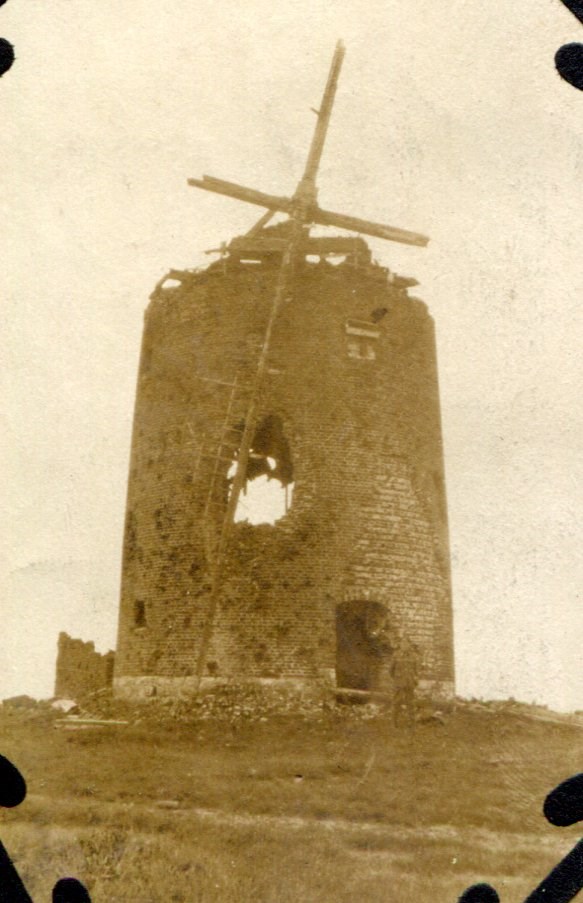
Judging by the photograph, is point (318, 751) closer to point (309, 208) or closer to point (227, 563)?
point (227, 563)

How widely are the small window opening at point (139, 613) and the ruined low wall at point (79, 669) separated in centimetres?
368

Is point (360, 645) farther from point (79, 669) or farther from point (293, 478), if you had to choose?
point (79, 669)

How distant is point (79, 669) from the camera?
1909 centimetres

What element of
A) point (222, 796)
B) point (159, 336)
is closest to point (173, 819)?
point (222, 796)

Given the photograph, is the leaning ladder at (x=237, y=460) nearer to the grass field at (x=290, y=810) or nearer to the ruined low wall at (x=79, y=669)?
the grass field at (x=290, y=810)

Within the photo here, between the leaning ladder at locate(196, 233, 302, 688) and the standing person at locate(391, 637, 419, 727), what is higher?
the leaning ladder at locate(196, 233, 302, 688)

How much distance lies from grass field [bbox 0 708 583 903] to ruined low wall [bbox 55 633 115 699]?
495 centimetres

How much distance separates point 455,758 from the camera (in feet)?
36.8

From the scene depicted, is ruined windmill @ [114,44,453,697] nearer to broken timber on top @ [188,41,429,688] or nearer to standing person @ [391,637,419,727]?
broken timber on top @ [188,41,429,688]

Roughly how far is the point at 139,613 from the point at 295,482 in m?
3.54

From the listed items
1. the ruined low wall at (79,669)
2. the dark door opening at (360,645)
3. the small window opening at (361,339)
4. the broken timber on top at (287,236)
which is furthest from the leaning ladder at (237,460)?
the ruined low wall at (79,669)

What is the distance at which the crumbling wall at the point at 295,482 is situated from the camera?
14.1 m

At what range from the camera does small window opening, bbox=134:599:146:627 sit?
50.1 feet

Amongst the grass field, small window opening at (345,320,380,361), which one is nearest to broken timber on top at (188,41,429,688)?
small window opening at (345,320,380,361)
